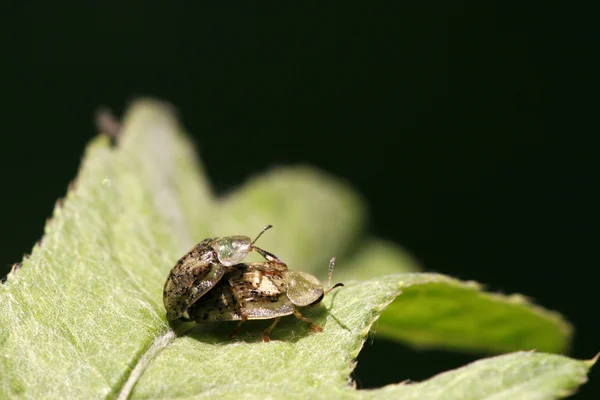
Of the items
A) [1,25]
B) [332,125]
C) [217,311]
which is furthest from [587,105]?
[1,25]

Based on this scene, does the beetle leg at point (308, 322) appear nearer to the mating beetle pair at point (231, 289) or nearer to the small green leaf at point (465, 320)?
the mating beetle pair at point (231, 289)

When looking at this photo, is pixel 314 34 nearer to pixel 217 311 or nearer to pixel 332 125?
pixel 332 125

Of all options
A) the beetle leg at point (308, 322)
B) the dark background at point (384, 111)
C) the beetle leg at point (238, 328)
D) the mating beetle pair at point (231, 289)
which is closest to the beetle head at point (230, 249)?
the mating beetle pair at point (231, 289)

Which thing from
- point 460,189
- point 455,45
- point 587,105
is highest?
point 455,45

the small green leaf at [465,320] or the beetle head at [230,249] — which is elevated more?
the beetle head at [230,249]

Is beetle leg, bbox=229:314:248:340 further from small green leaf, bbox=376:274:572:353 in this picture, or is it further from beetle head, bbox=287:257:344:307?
small green leaf, bbox=376:274:572:353

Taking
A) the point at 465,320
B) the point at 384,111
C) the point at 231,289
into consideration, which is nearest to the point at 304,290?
the point at 231,289

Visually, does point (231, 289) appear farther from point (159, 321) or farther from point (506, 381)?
point (506, 381)
